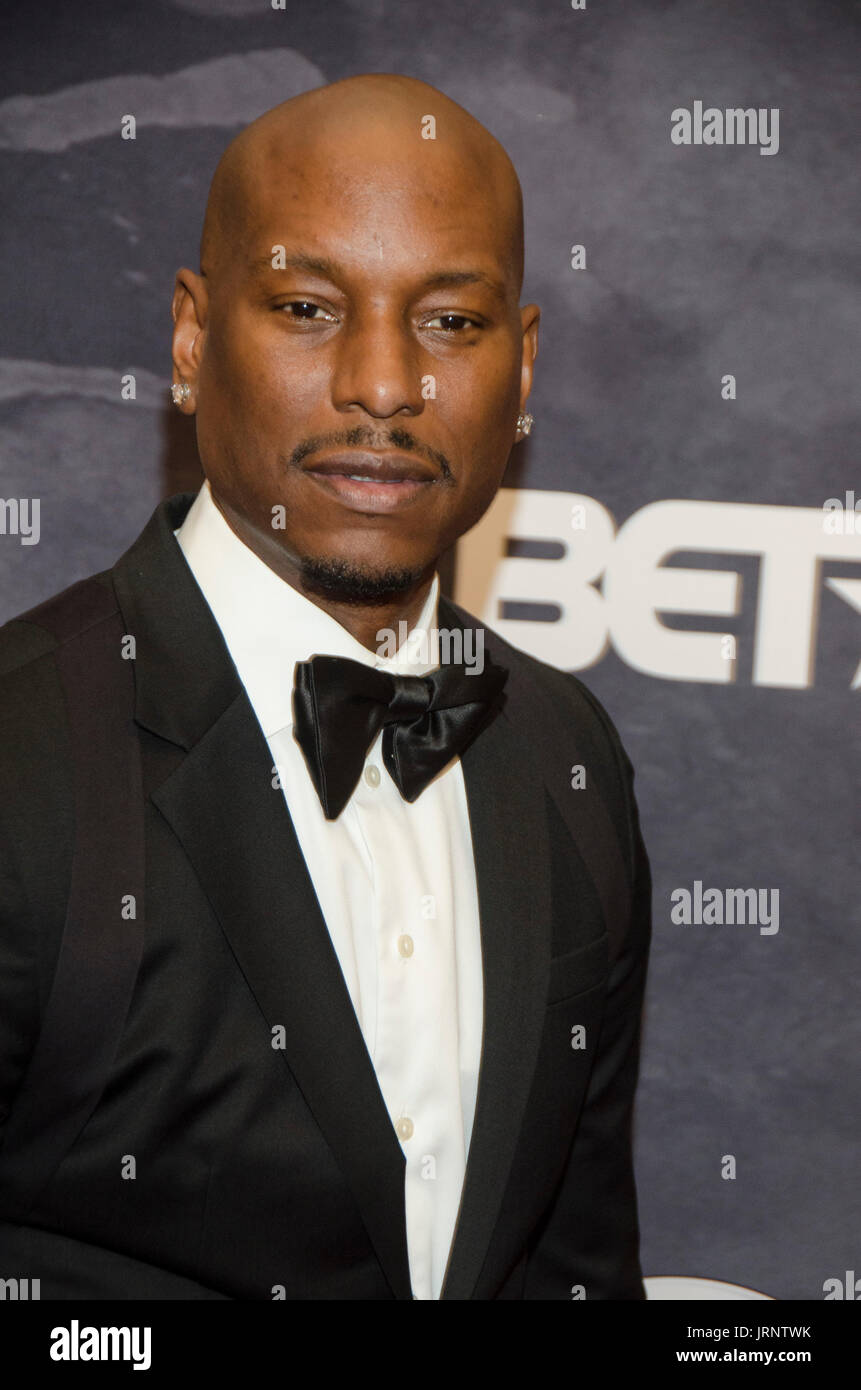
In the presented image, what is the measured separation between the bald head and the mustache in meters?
0.24

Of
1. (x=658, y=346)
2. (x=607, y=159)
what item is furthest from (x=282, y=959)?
(x=607, y=159)

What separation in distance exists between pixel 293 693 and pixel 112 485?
40.9 inches

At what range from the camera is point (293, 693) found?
1558mm

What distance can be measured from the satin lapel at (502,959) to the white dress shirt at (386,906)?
0.03 metres

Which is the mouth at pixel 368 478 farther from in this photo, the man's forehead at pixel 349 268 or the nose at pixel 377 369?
the man's forehead at pixel 349 268

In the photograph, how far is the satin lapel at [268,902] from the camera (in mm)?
1431

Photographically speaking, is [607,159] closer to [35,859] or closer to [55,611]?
[55,611]

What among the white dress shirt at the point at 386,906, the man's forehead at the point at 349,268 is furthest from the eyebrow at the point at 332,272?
the white dress shirt at the point at 386,906

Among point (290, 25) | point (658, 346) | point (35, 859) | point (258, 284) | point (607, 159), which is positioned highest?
point (290, 25)

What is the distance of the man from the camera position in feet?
4.64

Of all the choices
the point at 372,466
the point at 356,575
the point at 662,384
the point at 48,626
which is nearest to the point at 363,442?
the point at 372,466

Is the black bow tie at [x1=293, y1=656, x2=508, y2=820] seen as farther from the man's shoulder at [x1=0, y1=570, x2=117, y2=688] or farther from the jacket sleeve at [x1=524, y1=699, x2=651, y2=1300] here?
the jacket sleeve at [x1=524, y1=699, x2=651, y2=1300]

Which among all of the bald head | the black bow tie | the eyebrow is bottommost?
the black bow tie

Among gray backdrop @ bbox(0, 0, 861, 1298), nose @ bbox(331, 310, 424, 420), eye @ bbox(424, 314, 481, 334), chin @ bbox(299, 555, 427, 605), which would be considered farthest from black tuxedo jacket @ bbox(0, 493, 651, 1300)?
gray backdrop @ bbox(0, 0, 861, 1298)
